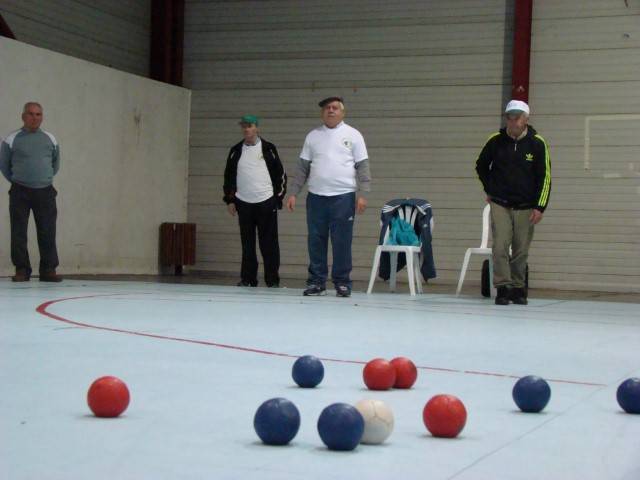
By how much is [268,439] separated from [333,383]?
133 cm

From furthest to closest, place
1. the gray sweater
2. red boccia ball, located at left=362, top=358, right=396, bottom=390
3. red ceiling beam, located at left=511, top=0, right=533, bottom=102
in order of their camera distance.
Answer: red ceiling beam, located at left=511, top=0, right=533, bottom=102
the gray sweater
red boccia ball, located at left=362, top=358, right=396, bottom=390

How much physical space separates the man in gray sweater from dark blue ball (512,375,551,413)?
8.71 m

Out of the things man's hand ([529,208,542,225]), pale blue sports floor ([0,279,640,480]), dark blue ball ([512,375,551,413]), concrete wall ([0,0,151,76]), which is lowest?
pale blue sports floor ([0,279,640,480])

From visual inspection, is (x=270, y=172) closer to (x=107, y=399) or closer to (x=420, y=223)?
(x=420, y=223)

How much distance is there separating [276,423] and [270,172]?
30.6ft

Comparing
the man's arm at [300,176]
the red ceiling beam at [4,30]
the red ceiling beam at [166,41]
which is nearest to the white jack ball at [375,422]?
the man's arm at [300,176]

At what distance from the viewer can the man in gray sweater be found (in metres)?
11.5

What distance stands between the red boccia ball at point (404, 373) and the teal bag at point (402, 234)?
312 inches

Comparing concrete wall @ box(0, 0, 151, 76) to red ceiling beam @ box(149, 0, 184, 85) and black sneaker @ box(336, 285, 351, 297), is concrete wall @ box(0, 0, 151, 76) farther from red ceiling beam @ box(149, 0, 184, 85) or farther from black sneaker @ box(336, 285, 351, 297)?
black sneaker @ box(336, 285, 351, 297)

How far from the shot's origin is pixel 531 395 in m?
3.62

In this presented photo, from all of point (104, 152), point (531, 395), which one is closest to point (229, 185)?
point (104, 152)

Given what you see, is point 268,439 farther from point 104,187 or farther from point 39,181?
point 104,187

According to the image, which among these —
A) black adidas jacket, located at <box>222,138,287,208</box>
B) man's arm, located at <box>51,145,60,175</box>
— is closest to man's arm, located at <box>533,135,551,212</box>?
black adidas jacket, located at <box>222,138,287,208</box>

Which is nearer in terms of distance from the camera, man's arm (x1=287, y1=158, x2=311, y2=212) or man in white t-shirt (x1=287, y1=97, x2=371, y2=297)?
man in white t-shirt (x1=287, y1=97, x2=371, y2=297)
